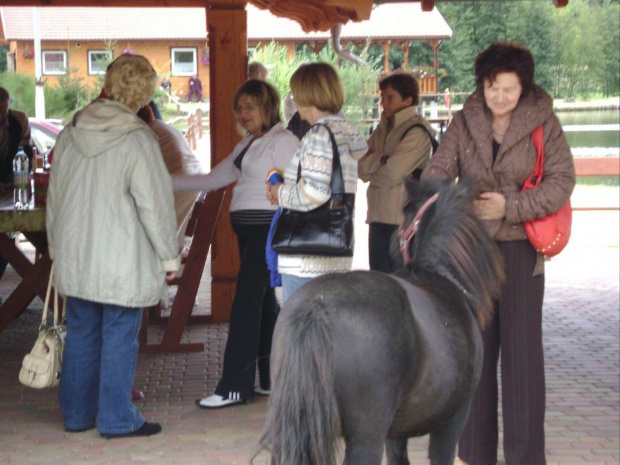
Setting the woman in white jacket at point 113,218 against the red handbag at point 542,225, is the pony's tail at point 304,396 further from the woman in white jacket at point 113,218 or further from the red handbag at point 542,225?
the woman in white jacket at point 113,218

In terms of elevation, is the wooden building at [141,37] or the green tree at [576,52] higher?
the wooden building at [141,37]

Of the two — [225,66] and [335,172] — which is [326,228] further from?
[225,66]

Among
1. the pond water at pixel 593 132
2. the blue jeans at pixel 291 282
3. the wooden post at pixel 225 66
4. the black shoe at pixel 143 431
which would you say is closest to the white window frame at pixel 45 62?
the pond water at pixel 593 132

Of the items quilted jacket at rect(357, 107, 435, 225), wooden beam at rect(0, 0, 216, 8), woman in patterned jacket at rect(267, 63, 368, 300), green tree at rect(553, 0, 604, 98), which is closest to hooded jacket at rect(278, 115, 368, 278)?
woman in patterned jacket at rect(267, 63, 368, 300)

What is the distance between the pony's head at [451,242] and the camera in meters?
3.30

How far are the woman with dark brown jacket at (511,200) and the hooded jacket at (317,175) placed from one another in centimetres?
35

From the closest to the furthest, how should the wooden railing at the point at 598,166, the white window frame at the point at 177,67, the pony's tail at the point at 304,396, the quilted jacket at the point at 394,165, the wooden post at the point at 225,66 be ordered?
1. the pony's tail at the point at 304,396
2. the quilted jacket at the point at 394,165
3. the wooden post at the point at 225,66
4. the wooden railing at the point at 598,166
5. the white window frame at the point at 177,67

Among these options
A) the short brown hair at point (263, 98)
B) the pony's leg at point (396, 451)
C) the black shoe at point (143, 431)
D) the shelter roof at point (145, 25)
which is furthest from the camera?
the shelter roof at point (145, 25)

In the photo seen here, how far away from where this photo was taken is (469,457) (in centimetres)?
420

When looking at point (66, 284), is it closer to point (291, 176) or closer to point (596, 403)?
point (291, 176)

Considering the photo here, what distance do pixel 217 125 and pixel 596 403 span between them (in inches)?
144

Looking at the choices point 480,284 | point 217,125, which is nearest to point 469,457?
point 480,284

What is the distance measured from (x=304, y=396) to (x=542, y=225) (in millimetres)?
1636

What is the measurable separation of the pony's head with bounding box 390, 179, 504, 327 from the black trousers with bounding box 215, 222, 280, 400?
170 cm
